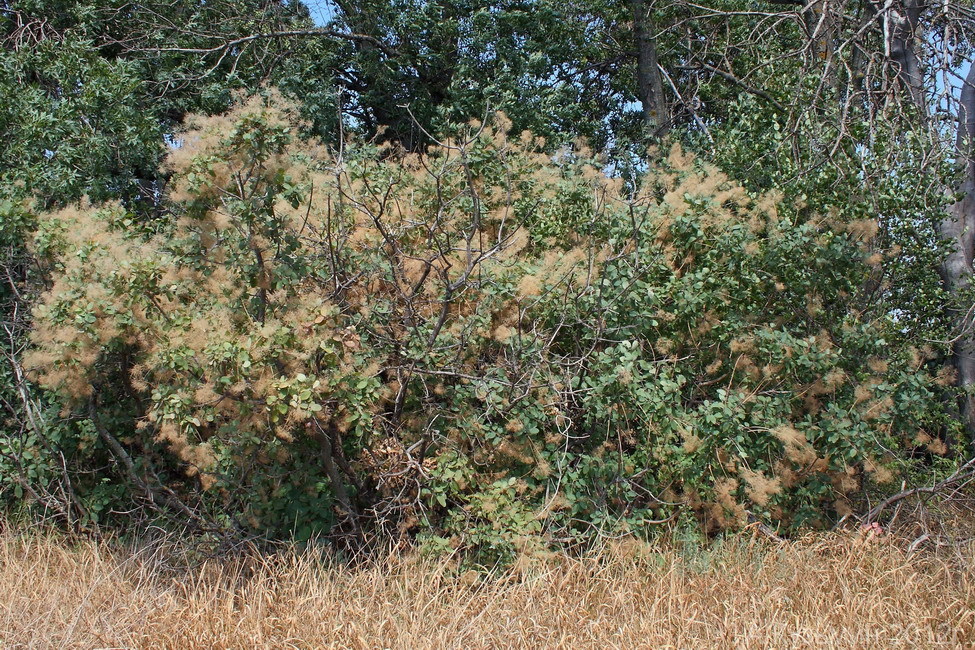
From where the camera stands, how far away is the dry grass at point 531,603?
3018 millimetres

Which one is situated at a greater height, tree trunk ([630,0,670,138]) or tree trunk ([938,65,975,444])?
tree trunk ([630,0,670,138])

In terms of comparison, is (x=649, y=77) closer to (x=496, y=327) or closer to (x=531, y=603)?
(x=496, y=327)

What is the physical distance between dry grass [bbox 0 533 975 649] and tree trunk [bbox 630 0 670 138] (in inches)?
192

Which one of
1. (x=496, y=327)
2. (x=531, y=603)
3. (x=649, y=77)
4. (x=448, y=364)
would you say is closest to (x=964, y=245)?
(x=649, y=77)

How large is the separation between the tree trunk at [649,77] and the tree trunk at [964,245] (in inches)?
107

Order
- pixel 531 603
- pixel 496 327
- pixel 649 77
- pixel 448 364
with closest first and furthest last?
pixel 531 603 < pixel 448 364 < pixel 496 327 < pixel 649 77

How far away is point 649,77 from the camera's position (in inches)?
304

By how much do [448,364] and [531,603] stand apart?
118 centimetres

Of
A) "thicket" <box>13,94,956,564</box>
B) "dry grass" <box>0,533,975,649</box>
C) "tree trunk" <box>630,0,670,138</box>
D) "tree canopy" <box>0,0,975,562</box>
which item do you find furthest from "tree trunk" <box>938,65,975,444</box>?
"tree trunk" <box>630,0,670,138</box>

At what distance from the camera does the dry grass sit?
3.02 metres

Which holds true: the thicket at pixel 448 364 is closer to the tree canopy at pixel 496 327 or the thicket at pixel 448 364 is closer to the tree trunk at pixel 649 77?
the tree canopy at pixel 496 327

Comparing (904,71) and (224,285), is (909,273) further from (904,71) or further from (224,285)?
(224,285)

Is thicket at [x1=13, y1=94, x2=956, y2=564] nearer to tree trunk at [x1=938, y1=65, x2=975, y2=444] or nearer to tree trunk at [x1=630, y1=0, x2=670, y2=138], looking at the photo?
tree trunk at [x1=938, y1=65, x2=975, y2=444]

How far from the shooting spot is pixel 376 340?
149 inches
